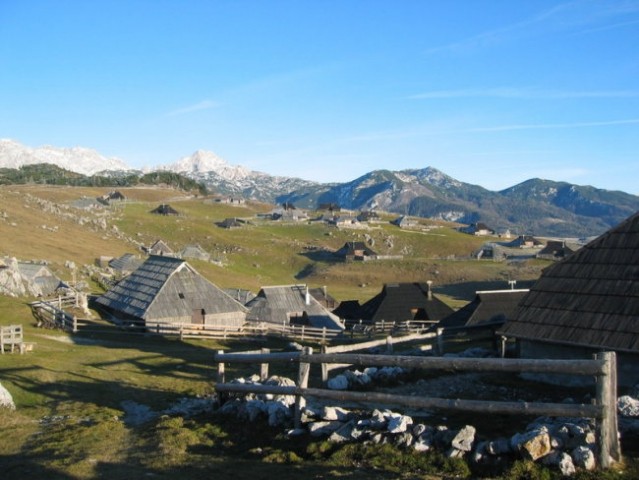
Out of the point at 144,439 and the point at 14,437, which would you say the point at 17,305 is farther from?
the point at 144,439

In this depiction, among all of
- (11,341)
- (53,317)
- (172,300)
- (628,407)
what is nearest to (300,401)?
(628,407)

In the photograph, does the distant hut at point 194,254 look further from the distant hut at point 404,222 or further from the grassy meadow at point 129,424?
the distant hut at point 404,222

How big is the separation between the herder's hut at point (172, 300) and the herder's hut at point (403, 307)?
44.5 ft

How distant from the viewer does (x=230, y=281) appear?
87438 millimetres

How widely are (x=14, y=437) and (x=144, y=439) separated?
3.56 m

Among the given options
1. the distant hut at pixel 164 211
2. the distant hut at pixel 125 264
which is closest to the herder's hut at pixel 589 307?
the distant hut at pixel 125 264

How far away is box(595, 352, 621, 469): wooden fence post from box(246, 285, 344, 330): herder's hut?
40744 mm

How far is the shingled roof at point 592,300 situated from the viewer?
683 inches

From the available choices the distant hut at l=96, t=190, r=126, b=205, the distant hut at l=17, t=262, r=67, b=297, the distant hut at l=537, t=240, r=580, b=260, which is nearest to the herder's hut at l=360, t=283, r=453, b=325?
the distant hut at l=17, t=262, r=67, b=297

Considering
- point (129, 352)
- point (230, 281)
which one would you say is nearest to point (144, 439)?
point (129, 352)

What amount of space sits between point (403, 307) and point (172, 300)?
2120 cm

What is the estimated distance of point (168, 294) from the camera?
4256 cm

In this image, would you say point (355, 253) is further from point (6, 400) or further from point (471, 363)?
point (471, 363)

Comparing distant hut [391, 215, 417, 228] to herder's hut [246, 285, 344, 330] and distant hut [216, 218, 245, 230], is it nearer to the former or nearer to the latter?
distant hut [216, 218, 245, 230]
